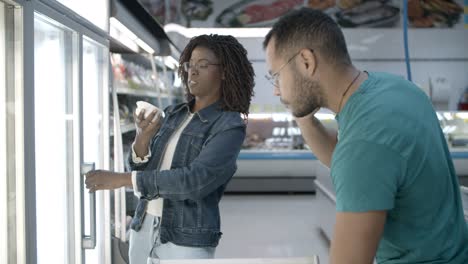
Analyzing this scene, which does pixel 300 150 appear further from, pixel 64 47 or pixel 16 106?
pixel 16 106

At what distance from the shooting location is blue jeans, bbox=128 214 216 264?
202 centimetres

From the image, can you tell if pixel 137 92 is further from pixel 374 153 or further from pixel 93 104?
pixel 374 153

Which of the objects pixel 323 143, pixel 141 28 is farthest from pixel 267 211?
pixel 323 143

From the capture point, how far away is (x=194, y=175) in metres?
1.92

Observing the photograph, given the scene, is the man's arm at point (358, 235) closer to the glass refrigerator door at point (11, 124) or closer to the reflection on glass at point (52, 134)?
the glass refrigerator door at point (11, 124)

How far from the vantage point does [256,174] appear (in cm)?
852

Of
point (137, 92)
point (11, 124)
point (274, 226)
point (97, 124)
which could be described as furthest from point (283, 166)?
point (11, 124)

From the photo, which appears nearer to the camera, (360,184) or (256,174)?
(360,184)

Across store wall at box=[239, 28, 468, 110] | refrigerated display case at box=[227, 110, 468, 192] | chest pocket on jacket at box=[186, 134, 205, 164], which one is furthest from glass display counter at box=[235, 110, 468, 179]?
chest pocket on jacket at box=[186, 134, 205, 164]

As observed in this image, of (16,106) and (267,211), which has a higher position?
(16,106)

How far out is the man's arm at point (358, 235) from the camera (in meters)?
1.20

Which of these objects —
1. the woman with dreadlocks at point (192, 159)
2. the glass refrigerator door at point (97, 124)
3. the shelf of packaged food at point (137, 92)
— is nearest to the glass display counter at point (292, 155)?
the shelf of packaged food at point (137, 92)

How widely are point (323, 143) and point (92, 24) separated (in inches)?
49.6

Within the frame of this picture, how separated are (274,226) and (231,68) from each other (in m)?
4.53
